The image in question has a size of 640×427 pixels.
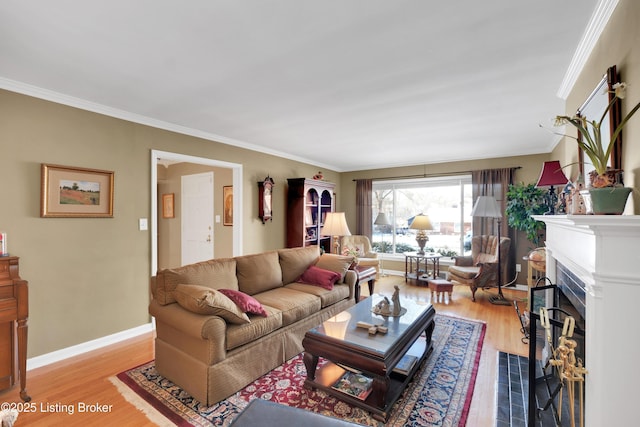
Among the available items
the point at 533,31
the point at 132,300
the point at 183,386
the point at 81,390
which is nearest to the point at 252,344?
the point at 183,386

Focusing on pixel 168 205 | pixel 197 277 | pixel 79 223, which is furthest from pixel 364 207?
pixel 79 223

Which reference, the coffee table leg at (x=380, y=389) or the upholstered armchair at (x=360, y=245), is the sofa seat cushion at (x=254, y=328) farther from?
the upholstered armchair at (x=360, y=245)

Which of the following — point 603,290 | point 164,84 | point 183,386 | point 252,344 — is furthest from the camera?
point 164,84

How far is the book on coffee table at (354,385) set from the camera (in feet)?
6.77

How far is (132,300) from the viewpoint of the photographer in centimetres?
328

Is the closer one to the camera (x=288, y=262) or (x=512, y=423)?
(x=512, y=423)

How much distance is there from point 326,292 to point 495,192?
395 centimetres

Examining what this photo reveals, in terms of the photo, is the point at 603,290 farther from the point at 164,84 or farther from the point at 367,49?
the point at 164,84

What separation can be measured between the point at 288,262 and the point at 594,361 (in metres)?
2.81

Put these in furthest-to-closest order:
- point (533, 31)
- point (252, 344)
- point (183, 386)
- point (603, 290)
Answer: point (252, 344)
point (183, 386)
point (533, 31)
point (603, 290)

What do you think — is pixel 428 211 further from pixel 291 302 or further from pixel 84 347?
pixel 84 347

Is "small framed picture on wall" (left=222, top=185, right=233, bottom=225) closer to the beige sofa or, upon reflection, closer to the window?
Result: the beige sofa

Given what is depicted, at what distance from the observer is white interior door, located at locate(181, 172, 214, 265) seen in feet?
17.3

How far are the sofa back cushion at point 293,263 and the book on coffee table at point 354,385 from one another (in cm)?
146
